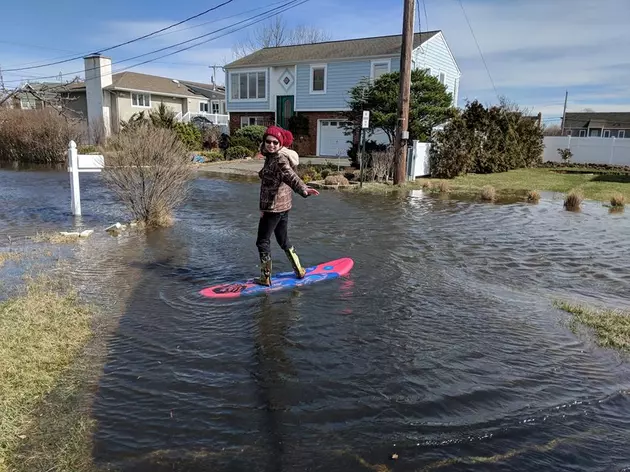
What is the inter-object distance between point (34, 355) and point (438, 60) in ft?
97.0

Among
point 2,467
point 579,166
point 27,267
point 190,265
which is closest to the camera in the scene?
point 2,467

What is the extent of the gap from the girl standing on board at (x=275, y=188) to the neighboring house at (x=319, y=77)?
2174 cm

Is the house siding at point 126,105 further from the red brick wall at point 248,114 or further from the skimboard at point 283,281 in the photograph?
the skimboard at point 283,281

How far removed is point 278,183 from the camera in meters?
6.13

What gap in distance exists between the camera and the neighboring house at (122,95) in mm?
39906

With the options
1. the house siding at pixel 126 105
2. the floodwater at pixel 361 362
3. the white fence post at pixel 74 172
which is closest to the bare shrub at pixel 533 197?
the floodwater at pixel 361 362

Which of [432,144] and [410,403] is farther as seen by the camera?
[432,144]

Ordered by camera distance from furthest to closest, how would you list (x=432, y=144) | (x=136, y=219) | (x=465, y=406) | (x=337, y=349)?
1. (x=432, y=144)
2. (x=136, y=219)
3. (x=337, y=349)
4. (x=465, y=406)

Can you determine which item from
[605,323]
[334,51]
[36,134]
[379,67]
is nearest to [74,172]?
[605,323]

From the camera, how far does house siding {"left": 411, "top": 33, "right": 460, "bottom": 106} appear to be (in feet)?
88.4

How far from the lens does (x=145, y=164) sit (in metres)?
9.14

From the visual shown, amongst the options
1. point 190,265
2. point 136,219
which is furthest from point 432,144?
point 190,265

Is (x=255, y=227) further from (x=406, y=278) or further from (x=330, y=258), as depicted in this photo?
(x=406, y=278)

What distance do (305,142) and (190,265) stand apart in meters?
24.8
